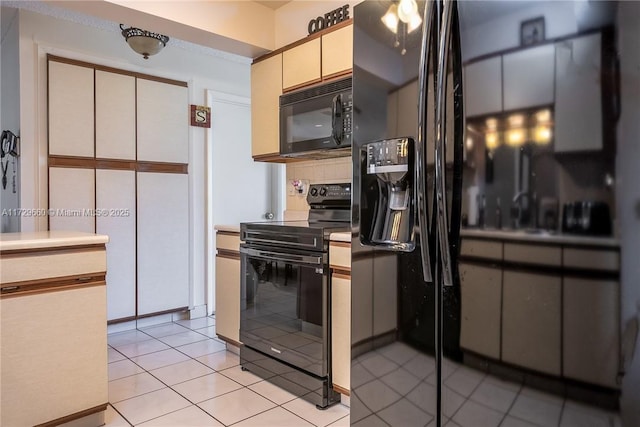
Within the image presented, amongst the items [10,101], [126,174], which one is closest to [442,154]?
[126,174]

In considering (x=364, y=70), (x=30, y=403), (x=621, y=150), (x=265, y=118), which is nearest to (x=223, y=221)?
(x=265, y=118)

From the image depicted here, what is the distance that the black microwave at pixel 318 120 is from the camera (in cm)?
231

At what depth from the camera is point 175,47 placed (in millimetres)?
3689

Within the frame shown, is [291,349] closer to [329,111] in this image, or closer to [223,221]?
[329,111]

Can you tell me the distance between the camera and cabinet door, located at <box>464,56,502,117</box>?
1.12 meters

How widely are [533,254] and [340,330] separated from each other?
1170 mm

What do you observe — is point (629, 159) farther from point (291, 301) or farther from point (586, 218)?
point (291, 301)

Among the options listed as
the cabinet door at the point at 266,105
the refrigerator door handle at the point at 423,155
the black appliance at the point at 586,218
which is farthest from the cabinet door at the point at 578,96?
the cabinet door at the point at 266,105

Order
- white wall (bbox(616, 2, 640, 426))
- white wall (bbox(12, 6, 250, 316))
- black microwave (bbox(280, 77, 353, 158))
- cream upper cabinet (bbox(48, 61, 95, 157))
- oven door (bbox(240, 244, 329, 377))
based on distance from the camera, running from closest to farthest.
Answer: white wall (bbox(616, 2, 640, 426))
oven door (bbox(240, 244, 329, 377))
black microwave (bbox(280, 77, 353, 158))
white wall (bbox(12, 6, 250, 316))
cream upper cabinet (bbox(48, 61, 95, 157))

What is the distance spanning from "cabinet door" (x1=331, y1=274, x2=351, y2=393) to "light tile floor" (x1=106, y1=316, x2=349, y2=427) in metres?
0.21

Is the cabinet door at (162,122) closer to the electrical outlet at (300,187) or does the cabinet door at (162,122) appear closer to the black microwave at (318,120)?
the electrical outlet at (300,187)

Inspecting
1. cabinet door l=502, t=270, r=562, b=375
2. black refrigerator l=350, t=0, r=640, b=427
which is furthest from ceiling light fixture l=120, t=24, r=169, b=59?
cabinet door l=502, t=270, r=562, b=375

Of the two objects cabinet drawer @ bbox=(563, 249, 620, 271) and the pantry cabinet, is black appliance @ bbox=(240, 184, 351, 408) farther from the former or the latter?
the pantry cabinet

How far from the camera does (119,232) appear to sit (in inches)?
134
